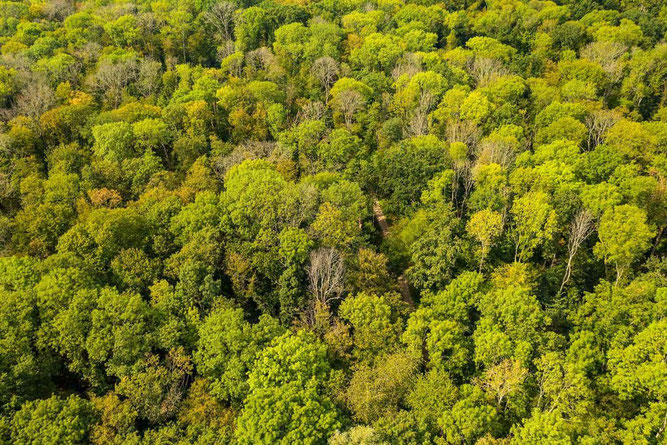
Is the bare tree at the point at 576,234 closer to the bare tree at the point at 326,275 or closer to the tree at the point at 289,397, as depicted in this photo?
the bare tree at the point at 326,275

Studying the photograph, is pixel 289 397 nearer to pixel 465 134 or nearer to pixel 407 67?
pixel 465 134

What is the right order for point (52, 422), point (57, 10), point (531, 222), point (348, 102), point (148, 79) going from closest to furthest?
point (52, 422), point (531, 222), point (348, 102), point (148, 79), point (57, 10)

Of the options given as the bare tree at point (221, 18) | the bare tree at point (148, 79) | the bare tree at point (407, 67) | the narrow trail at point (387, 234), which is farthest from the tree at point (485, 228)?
the bare tree at point (221, 18)

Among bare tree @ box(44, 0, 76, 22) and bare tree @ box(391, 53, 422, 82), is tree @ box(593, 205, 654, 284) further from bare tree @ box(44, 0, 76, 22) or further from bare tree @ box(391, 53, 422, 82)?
bare tree @ box(44, 0, 76, 22)

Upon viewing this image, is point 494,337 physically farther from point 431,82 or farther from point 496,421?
point 431,82

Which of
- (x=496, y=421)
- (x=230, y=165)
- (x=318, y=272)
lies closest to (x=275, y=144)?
(x=230, y=165)

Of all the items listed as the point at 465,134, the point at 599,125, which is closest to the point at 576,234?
the point at 465,134

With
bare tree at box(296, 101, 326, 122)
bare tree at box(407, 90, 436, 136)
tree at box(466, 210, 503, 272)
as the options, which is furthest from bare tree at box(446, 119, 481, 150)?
bare tree at box(296, 101, 326, 122)
